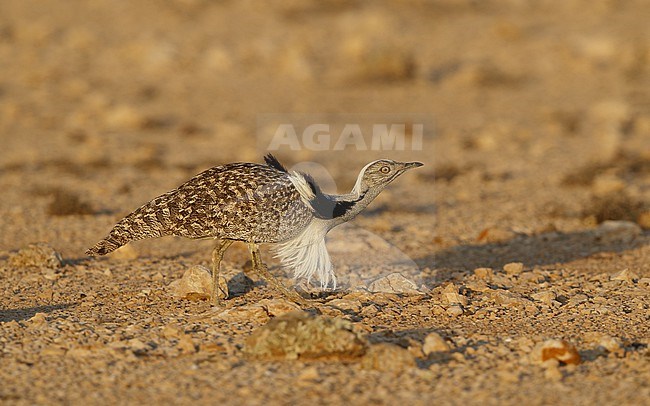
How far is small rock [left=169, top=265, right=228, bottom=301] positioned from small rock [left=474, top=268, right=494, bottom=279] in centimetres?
207

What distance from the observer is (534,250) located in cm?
866

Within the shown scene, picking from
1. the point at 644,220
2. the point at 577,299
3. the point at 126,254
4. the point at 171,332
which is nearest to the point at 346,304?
the point at 171,332

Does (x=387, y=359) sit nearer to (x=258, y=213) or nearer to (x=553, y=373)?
(x=553, y=373)

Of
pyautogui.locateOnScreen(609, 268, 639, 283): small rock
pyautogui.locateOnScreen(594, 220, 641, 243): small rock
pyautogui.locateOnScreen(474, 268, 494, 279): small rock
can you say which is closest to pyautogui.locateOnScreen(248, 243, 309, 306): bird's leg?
pyautogui.locateOnScreen(474, 268, 494, 279): small rock

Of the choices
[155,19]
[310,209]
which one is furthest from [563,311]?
[155,19]

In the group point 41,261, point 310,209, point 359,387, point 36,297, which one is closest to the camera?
point 359,387

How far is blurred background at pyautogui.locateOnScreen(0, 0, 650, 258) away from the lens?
11.0 m

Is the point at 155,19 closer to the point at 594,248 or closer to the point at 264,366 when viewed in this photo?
the point at 594,248

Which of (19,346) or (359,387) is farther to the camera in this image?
(19,346)

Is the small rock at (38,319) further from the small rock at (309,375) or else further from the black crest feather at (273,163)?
the small rock at (309,375)

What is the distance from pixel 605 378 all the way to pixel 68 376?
305cm

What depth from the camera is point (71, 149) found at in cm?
1419

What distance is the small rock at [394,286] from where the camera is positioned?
682 centimetres

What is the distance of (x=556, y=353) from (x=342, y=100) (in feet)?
40.7
